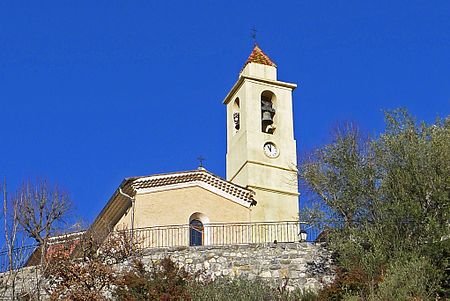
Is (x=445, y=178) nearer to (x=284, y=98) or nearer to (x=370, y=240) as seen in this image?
(x=370, y=240)

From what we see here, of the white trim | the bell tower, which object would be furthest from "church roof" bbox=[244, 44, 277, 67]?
the white trim

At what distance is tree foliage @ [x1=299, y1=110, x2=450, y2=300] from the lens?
74.6ft

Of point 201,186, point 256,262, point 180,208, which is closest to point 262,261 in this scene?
point 256,262

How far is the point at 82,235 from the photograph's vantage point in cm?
2803

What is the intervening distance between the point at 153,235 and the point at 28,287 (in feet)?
16.7

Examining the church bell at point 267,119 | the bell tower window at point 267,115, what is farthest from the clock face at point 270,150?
the church bell at point 267,119

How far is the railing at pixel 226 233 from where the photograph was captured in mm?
29625

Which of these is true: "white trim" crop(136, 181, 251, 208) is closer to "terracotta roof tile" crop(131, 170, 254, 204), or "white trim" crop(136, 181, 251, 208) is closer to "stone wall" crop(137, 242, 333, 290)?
"terracotta roof tile" crop(131, 170, 254, 204)

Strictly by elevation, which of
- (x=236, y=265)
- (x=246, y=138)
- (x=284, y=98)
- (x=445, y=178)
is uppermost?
(x=284, y=98)

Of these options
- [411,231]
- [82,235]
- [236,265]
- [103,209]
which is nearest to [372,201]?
[411,231]

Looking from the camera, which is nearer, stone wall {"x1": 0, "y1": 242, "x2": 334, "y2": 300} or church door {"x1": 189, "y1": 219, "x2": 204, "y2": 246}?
stone wall {"x1": 0, "y1": 242, "x2": 334, "y2": 300}

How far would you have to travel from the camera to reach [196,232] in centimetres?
3088

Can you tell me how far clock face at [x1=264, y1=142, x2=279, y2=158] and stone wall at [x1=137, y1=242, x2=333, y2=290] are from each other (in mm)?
9039

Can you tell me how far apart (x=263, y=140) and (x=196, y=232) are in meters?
6.33
